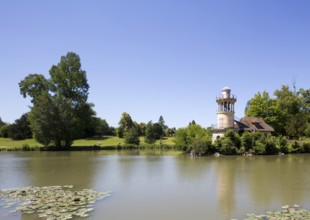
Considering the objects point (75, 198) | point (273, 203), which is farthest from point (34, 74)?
point (273, 203)

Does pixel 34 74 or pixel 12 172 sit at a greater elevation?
pixel 34 74

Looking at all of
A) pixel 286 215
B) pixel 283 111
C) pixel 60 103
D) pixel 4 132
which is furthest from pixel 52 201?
pixel 4 132

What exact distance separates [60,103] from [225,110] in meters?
27.8

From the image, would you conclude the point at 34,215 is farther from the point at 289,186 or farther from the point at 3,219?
the point at 289,186

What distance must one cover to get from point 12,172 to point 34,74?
3577 cm

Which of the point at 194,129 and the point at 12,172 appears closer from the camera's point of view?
the point at 12,172

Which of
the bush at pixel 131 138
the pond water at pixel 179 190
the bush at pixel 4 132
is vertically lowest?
the pond water at pixel 179 190

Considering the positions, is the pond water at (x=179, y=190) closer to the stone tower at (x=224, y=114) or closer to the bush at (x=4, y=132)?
the stone tower at (x=224, y=114)

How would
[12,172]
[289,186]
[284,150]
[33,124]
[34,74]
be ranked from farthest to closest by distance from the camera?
1. [34,74]
2. [33,124]
3. [284,150]
4. [12,172]
5. [289,186]

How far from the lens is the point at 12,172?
25844 mm

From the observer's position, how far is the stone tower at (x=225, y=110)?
48406mm

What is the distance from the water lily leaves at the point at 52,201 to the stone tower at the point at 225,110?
33808 millimetres

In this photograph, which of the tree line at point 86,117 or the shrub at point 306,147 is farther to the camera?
the shrub at point 306,147

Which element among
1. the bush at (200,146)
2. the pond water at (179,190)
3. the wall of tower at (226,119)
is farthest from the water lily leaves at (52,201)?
the wall of tower at (226,119)
